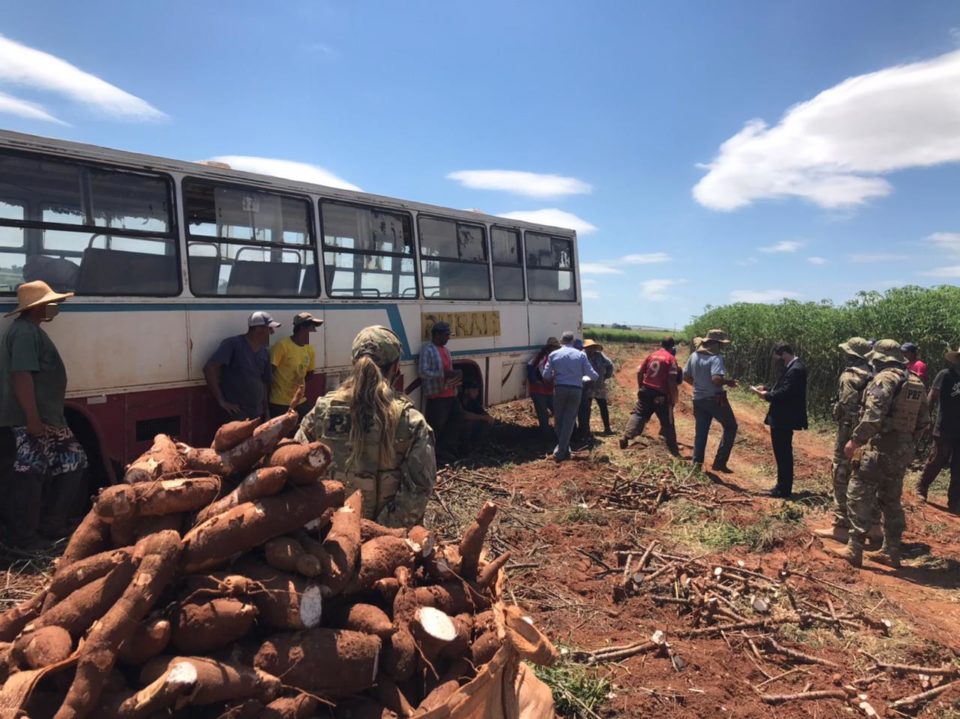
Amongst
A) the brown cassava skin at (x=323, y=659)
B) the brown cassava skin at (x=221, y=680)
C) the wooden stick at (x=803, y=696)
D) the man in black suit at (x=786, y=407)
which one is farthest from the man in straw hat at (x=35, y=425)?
the man in black suit at (x=786, y=407)

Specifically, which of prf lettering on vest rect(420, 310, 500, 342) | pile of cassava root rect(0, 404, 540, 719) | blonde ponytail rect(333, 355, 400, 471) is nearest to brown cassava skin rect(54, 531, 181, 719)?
pile of cassava root rect(0, 404, 540, 719)

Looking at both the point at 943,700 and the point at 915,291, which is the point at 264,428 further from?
the point at 915,291

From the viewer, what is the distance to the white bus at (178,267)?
5469mm

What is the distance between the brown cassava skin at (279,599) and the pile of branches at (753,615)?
9.01 ft

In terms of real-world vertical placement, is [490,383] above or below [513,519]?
above

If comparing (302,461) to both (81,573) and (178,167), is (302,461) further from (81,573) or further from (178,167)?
(178,167)

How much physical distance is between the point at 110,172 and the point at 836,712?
7060 mm

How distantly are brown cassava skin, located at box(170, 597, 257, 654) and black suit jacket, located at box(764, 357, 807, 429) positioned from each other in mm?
7891

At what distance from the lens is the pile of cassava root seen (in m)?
1.93

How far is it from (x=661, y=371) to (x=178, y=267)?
738 centimetres

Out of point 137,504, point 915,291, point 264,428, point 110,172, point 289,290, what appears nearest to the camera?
point 137,504

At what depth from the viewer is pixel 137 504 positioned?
2.28 metres

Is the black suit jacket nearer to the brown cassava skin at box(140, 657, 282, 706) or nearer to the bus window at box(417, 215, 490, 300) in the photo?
the bus window at box(417, 215, 490, 300)

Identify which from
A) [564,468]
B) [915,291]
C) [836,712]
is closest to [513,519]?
[564,468]
